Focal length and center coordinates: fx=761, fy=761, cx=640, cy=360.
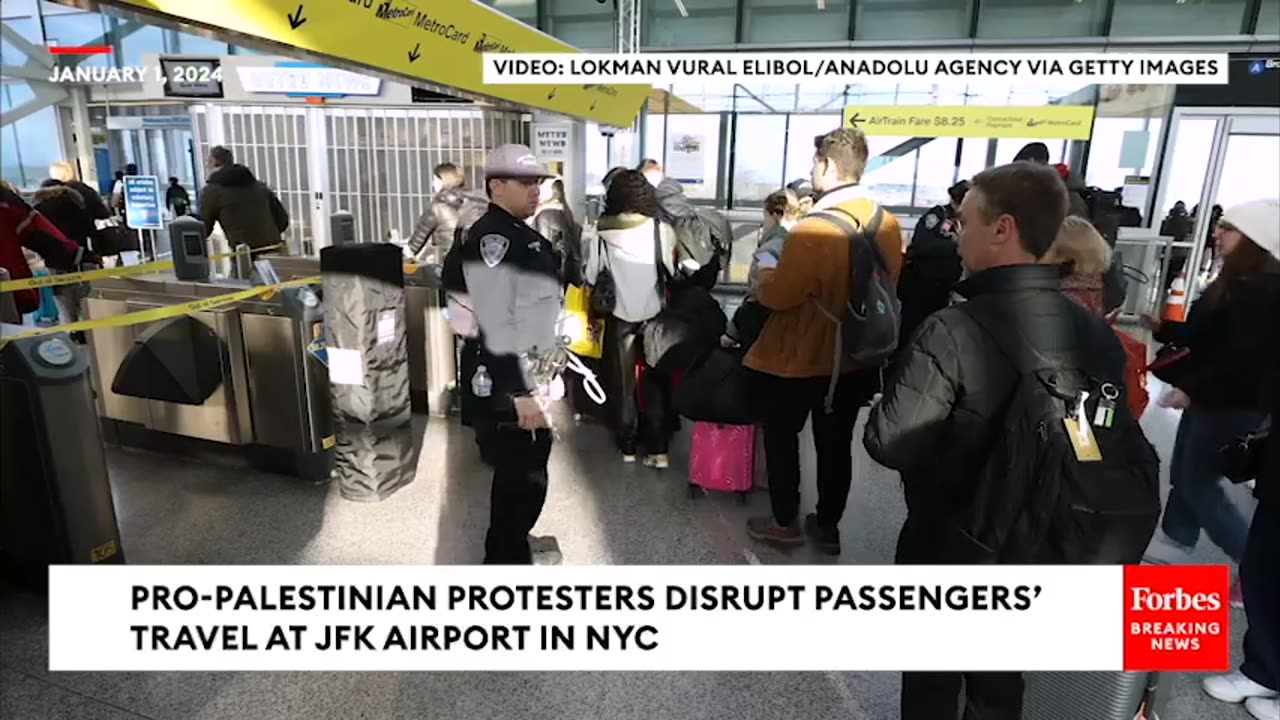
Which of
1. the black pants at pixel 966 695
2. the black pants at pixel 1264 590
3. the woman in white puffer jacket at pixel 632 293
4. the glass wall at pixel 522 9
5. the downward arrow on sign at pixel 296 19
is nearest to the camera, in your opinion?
the black pants at pixel 966 695

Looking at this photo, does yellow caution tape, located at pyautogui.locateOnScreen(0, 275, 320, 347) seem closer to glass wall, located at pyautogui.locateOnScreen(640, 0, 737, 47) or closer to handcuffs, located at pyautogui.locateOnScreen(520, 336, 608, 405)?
handcuffs, located at pyautogui.locateOnScreen(520, 336, 608, 405)

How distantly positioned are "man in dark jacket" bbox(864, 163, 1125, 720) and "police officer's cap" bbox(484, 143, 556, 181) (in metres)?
1.46

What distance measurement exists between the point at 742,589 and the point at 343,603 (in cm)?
133

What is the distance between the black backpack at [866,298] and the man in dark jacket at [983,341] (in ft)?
3.66

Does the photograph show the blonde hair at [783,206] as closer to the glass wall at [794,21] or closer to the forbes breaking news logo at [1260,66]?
the forbes breaking news logo at [1260,66]

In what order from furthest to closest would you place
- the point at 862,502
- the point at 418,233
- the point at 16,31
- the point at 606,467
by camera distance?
the point at 16,31, the point at 418,233, the point at 606,467, the point at 862,502

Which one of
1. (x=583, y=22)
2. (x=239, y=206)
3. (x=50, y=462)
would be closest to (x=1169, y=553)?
(x=50, y=462)

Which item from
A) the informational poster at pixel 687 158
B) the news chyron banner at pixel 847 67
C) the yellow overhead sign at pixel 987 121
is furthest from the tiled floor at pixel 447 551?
the informational poster at pixel 687 158

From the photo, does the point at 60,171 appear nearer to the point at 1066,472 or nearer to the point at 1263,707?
the point at 1066,472

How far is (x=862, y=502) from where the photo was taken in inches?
159

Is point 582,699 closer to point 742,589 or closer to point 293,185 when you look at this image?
point 742,589

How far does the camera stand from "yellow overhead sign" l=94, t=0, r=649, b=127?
273 centimetres

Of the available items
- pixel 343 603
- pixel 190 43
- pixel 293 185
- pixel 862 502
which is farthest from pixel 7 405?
pixel 190 43

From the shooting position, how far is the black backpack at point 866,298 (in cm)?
289
